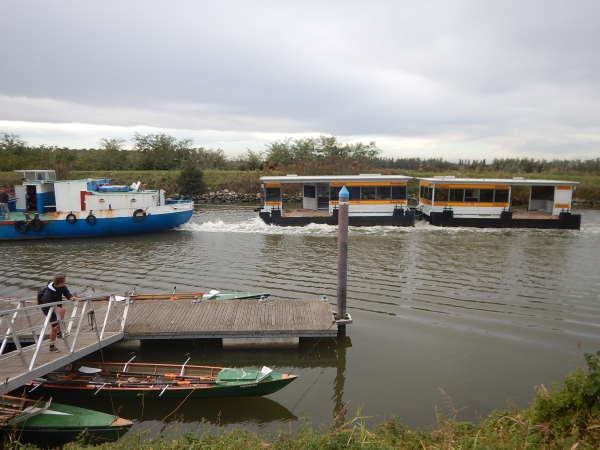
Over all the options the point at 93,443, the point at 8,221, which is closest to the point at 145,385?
the point at 93,443

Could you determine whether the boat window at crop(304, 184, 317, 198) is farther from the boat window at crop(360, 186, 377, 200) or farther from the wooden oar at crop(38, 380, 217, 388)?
the wooden oar at crop(38, 380, 217, 388)

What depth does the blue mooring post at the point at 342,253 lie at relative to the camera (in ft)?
31.8

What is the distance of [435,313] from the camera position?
11.5m

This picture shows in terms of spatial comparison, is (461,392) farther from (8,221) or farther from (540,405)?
(8,221)

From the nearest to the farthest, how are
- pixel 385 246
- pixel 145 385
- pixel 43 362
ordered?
1. pixel 43 362
2. pixel 145 385
3. pixel 385 246

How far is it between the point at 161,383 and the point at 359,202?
19627mm

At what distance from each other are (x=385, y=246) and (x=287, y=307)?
10.8m

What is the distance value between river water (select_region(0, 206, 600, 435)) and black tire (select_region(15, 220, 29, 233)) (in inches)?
27.8

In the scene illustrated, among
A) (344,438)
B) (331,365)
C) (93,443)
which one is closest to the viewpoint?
(344,438)

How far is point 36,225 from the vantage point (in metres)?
22.0

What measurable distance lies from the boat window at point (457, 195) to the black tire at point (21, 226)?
78.5 ft

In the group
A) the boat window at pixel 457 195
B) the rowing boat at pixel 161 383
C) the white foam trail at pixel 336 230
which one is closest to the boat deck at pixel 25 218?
the white foam trail at pixel 336 230

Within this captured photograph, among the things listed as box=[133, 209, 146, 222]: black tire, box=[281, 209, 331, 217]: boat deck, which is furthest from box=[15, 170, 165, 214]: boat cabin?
box=[281, 209, 331, 217]: boat deck

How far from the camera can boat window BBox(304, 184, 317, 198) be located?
27291 mm
